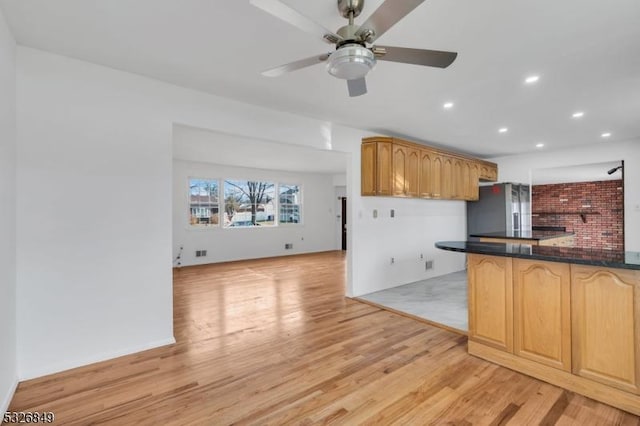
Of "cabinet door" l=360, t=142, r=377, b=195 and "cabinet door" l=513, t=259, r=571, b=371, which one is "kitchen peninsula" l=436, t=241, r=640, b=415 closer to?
"cabinet door" l=513, t=259, r=571, b=371

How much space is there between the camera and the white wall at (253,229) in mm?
7199

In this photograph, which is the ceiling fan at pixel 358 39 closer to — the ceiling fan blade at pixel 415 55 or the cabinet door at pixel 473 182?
the ceiling fan blade at pixel 415 55

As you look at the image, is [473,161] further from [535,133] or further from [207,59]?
[207,59]

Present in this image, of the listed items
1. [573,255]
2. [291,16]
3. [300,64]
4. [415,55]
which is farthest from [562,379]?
[291,16]

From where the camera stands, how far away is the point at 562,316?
87.4 inches

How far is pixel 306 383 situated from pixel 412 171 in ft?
11.9

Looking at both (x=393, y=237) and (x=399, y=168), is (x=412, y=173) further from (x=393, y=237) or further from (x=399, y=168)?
(x=393, y=237)

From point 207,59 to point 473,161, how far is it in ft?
17.9

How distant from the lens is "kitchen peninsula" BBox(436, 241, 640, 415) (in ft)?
6.48

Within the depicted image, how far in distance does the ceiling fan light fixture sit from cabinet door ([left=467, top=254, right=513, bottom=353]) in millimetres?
1944

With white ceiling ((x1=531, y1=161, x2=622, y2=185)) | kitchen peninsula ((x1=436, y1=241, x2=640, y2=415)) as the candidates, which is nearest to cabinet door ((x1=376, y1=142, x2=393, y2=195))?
kitchen peninsula ((x1=436, y1=241, x2=640, y2=415))

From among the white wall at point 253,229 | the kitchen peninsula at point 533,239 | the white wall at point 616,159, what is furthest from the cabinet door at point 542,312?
the white wall at point 253,229

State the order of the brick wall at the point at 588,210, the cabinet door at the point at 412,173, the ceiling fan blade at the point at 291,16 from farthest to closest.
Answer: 1. the brick wall at the point at 588,210
2. the cabinet door at the point at 412,173
3. the ceiling fan blade at the point at 291,16

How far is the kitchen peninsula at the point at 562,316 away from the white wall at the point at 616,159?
406 centimetres
